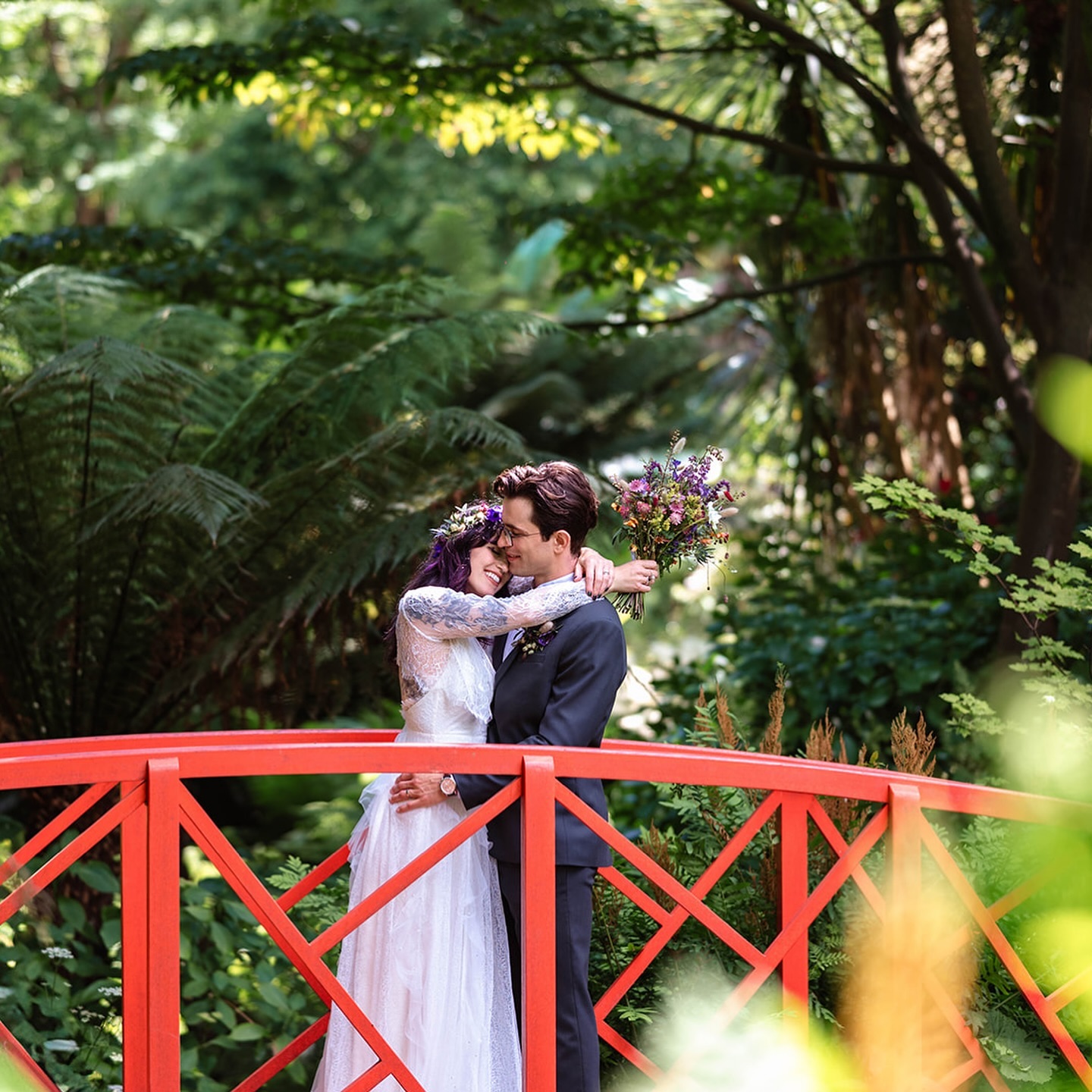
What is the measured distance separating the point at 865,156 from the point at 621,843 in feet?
16.6

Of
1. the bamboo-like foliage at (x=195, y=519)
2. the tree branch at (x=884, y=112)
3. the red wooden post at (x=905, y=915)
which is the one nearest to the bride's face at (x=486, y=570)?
the red wooden post at (x=905, y=915)

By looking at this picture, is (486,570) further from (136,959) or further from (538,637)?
(136,959)

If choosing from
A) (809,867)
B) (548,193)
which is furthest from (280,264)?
(548,193)

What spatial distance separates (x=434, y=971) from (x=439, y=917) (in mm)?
111

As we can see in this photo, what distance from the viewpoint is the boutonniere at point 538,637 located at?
2.65 metres

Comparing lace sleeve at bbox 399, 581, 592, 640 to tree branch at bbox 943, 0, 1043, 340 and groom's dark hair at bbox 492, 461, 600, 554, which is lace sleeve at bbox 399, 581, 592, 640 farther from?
tree branch at bbox 943, 0, 1043, 340

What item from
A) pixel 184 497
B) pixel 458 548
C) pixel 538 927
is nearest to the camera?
pixel 538 927

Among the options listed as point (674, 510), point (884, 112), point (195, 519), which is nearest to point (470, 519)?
point (674, 510)

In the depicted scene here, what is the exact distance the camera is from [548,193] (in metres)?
14.8

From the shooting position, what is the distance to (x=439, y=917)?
2.64m

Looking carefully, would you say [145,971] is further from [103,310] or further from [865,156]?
[865,156]

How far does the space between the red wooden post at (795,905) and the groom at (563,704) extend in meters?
0.39

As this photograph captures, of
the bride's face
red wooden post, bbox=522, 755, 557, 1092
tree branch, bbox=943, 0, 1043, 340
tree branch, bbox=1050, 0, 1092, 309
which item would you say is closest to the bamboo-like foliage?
the bride's face

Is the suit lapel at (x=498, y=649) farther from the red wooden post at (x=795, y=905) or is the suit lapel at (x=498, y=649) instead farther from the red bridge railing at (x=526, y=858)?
the red wooden post at (x=795, y=905)
